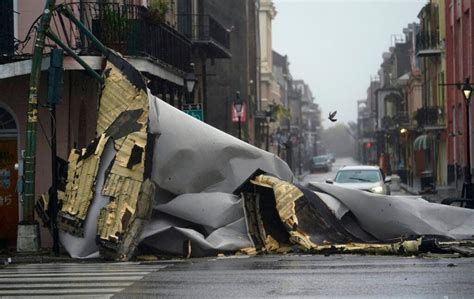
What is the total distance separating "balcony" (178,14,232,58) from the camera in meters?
39.5

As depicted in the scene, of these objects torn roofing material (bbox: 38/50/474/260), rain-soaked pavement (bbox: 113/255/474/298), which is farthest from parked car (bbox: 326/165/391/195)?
rain-soaked pavement (bbox: 113/255/474/298)

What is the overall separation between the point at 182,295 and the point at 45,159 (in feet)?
37.2

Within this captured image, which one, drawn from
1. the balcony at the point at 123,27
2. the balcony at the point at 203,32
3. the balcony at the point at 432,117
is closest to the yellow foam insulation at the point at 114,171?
the balcony at the point at 123,27

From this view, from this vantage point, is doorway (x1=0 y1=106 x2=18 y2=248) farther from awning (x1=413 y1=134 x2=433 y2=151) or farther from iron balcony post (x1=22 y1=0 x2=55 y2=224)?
awning (x1=413 y1=134 x2=433 y2=151)

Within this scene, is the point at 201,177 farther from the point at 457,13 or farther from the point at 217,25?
the point at 457,13

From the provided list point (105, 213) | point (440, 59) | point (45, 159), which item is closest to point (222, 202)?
point (105, 213)

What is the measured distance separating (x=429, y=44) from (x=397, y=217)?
45.2 m

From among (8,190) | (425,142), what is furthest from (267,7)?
(8,190)

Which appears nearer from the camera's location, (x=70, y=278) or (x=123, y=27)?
(x=70, y=278)

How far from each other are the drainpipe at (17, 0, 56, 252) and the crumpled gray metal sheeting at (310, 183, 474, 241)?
517 centimetres

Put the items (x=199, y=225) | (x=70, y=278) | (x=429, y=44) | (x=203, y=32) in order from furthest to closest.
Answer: (x=429, y=44)
(x=203, y=32)
(x=199, y=225)
(x=70, y=278)

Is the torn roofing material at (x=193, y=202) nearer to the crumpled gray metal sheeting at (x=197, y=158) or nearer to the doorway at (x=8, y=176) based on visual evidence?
the crumpled gray metal sheeting at (x=197, y=158)

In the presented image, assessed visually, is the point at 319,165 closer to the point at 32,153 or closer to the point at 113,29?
the point at 113,29

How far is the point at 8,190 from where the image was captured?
2344cm
